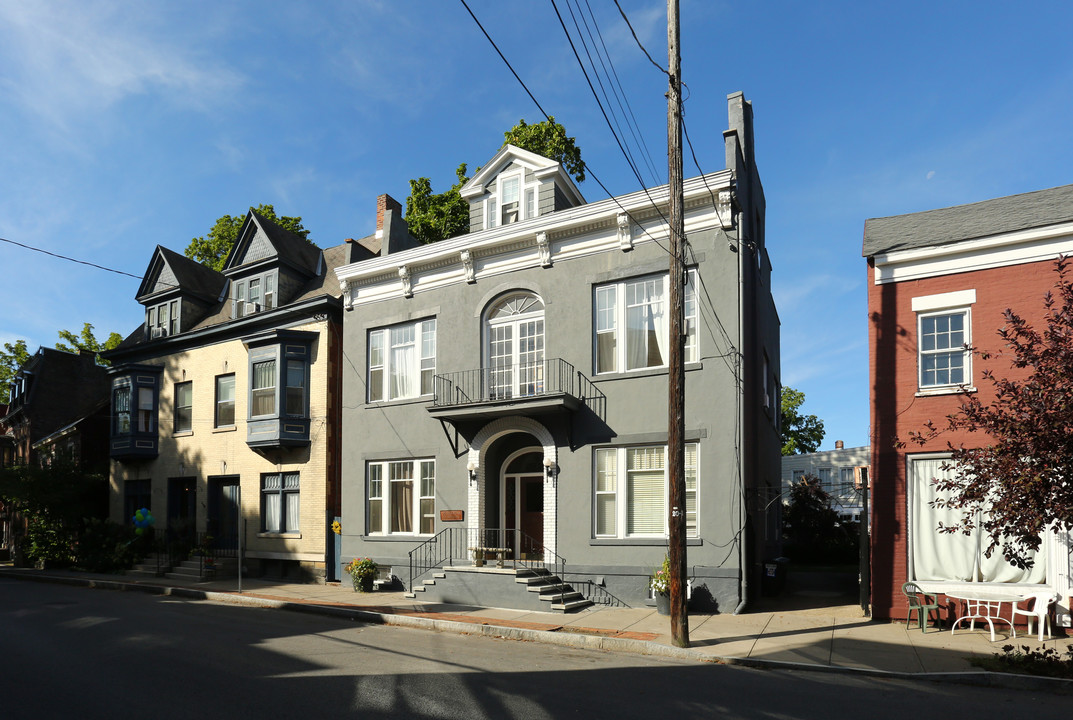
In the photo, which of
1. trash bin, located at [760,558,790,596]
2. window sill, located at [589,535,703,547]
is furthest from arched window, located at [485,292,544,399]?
trash bin, located at [760,558,790,596]

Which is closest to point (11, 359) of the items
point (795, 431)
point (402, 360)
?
point (402, 360)

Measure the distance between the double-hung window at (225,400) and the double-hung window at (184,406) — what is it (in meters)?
1.47

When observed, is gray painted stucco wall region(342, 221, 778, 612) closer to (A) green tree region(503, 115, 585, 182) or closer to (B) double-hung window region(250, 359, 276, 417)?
(B) double-hung window region(250, 359, 276, 417)

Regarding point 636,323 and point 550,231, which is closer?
point 636,323

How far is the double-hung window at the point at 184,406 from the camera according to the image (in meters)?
27.3

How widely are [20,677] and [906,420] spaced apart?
14.7 metres

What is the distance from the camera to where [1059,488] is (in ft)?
32.5

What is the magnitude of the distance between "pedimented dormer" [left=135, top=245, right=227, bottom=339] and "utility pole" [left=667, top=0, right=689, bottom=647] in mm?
21019

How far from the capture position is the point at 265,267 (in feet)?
86.6

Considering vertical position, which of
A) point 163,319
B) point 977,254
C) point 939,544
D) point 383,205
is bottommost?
point 939,544

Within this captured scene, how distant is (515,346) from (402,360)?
3.75 m

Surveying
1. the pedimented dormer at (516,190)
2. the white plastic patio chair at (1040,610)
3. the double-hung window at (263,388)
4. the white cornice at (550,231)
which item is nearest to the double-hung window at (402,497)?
the double-hung window at (263,388)

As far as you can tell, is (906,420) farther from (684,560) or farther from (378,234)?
(378,234)

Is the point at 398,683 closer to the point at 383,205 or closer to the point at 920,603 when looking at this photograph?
the point at 920,603
